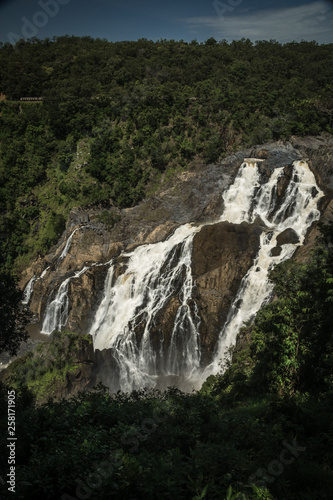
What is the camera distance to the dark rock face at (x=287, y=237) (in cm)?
2580

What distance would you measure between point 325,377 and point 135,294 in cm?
1792

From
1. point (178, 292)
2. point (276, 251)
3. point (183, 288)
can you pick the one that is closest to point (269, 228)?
point (276, 251)

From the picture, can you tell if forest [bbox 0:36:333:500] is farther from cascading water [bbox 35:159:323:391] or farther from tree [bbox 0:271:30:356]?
→ cascading water [bbox 35:159:323:391]

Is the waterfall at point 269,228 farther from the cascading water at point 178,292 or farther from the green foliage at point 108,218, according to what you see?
the green foliage at point 108,218

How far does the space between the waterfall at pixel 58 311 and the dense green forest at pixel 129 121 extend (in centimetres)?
930

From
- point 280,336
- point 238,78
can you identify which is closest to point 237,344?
point 280,336

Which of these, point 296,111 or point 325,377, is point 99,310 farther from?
point 296,111

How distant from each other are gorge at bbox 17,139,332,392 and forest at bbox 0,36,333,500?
106 inches

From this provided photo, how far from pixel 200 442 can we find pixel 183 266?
19.3 meters

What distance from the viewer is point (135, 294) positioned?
27.3 meters

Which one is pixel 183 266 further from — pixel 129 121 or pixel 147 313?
pixel 129 121

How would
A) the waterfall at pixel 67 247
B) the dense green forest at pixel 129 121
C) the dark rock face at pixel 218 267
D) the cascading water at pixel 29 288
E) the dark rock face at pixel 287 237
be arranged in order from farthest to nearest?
1. the dense green forest at pixel 129 121
2. the waterfall at pixel 67 247
3. the cascading water at pixel 29 288
4. the dark rock face at pixel 287 237
5. the dark rock face at pixel 218 267

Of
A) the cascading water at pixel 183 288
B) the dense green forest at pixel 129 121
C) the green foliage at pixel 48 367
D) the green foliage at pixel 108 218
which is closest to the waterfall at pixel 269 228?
the cascading water at pixel 183 288

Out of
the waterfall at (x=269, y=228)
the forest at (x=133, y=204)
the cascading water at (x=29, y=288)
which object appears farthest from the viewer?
the cascading water at (x=29, y=288)
